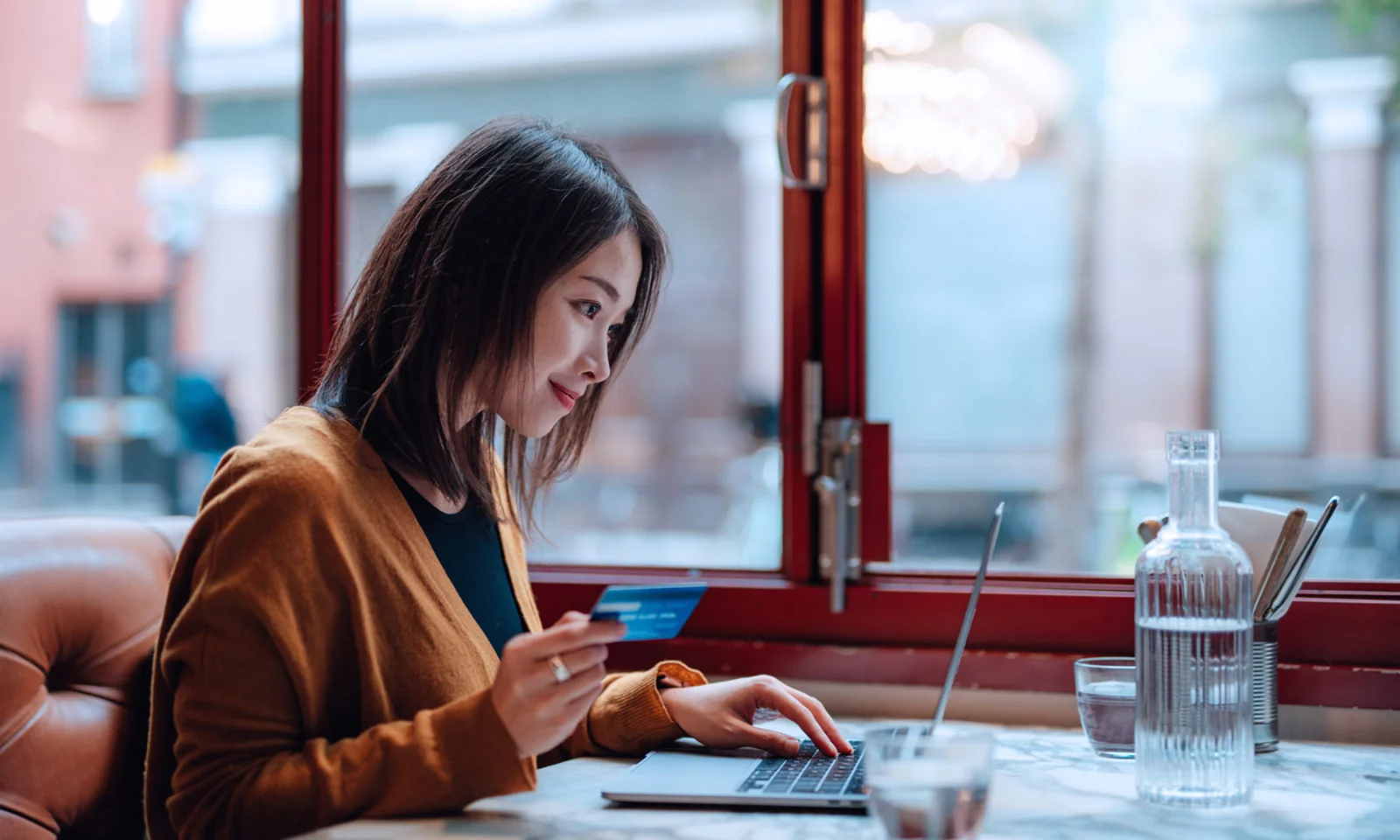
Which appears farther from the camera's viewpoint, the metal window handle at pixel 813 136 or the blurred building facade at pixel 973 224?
the blurred building facade at pixel 973 224

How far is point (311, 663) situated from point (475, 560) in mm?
303

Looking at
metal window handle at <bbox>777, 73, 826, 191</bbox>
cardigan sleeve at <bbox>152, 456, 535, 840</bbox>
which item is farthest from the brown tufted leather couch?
metal window handle at <bbox>777, 73, 826, 191</bbox>

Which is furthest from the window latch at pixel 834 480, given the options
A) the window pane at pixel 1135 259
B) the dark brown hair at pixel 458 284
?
the window pane at pixel 1135 259

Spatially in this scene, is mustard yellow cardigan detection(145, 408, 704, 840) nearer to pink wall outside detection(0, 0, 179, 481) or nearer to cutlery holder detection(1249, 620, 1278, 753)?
cutlery holder detection(1249, 620, 1278, 753)

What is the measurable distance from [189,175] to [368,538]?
4858mm

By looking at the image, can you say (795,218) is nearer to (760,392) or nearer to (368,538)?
(368,538)

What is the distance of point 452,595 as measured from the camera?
1.10 metres

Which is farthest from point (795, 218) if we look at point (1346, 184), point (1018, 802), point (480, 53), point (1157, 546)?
point (480, 53)

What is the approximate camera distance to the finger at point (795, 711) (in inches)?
44.3

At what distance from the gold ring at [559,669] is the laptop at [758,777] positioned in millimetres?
139

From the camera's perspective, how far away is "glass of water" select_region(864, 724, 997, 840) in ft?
2.50

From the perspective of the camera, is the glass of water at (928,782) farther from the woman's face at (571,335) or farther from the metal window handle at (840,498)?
the metal window handle at (840,498)

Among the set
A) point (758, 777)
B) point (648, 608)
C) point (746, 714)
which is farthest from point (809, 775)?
point (648, 608)

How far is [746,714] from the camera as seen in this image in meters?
1.18
